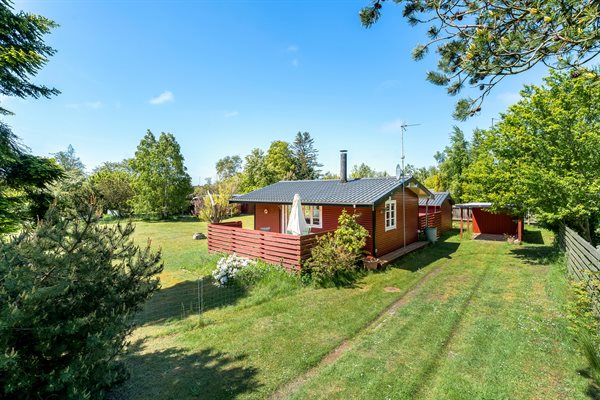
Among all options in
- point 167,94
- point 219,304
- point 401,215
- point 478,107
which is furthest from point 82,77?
point 401,215

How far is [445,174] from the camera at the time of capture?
31.3 m

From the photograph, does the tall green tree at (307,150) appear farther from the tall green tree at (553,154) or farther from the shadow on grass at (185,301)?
the shadow on grass at (185,301)

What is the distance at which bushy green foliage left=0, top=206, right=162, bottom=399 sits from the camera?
257cm

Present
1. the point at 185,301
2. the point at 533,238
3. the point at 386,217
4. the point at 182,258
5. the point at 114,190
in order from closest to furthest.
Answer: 1. the point at 185,301
2. the point at 386,217
3. the point at 182,258
4. the point at 533,238
5. the point at 114,190

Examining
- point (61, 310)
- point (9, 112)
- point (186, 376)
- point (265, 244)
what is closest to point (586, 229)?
point (265, 244)

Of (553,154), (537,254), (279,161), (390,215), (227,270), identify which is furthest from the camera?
(279,161)

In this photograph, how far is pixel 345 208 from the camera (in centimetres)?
1161

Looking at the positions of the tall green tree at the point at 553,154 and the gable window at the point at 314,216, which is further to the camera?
the gable window at the point at 314,216

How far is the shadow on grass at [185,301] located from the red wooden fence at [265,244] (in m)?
1.79

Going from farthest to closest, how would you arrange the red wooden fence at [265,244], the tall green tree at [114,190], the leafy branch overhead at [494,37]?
the tall green tree at [114,190] < the red wooden fence at [265,244] < the leafy branch overhead at [494,37]

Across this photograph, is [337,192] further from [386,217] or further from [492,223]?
[492,223]

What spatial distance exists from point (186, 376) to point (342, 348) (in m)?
2.77

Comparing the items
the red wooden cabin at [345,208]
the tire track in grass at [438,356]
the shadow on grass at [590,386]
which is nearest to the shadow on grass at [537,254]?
the red wooden cabin at [345,208]

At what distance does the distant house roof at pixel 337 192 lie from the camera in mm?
11016
